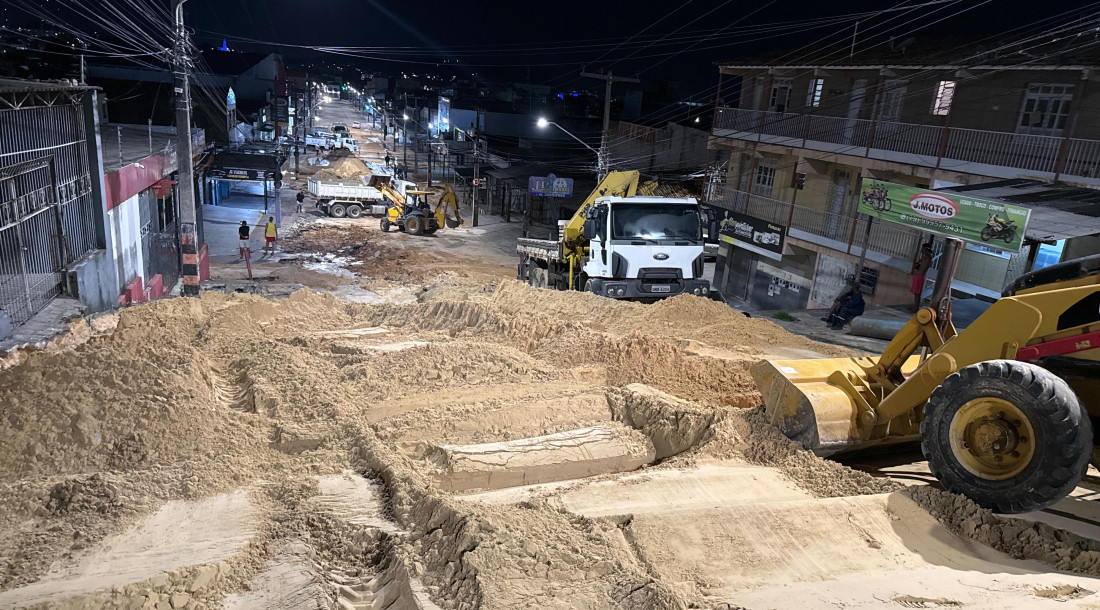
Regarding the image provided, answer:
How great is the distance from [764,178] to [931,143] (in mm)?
7349

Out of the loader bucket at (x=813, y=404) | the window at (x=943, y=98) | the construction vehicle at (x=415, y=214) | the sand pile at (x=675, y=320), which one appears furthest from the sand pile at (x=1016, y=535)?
the construction vehicle at (x=415, y=214)

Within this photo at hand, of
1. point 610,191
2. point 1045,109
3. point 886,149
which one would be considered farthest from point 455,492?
point 1045,109

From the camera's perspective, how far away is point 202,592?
5.11 metres

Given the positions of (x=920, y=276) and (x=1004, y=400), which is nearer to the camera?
(x=1004, y=400)

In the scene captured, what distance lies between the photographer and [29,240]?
1195cm

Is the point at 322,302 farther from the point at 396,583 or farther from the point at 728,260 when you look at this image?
the point at 728,260

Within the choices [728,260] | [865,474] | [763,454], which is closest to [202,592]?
[763,454]

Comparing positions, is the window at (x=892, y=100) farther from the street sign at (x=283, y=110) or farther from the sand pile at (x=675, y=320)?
the street sign at (x=283, y=110)

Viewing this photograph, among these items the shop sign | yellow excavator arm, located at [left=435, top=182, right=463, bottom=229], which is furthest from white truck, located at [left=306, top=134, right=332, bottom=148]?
the shop sign

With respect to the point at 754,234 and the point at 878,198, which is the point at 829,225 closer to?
the point at 754,234

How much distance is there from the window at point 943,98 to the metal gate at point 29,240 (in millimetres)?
22277

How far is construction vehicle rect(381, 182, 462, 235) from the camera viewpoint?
33219 millimetres

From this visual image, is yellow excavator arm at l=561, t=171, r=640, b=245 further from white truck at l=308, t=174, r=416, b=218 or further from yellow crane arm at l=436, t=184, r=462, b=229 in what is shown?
white truck at l=308, t=174, r=416, b=218

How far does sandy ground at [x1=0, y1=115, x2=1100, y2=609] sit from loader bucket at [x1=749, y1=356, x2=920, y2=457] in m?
0.24
